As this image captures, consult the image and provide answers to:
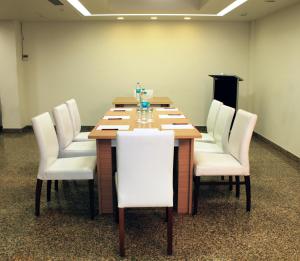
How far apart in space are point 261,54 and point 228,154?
364cm

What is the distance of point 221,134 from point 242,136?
0.68m

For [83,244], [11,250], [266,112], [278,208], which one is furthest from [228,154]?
[266,112]

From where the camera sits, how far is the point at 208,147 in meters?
3.86

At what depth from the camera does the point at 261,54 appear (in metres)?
6.52

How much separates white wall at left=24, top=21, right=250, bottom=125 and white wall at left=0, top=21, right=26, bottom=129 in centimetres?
32

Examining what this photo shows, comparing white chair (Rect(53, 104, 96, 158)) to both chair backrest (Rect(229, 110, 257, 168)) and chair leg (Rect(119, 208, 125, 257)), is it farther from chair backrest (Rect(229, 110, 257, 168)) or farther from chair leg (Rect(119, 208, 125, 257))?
chair backrest (Rect(229, 110, 257, 168))

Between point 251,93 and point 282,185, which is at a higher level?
point 251,93

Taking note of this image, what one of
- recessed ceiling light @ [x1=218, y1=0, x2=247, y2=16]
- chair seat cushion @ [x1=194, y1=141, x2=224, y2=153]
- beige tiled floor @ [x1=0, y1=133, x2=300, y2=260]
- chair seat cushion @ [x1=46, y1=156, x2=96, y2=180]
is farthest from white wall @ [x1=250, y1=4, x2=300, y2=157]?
chair seat cushion @ [x1=46, y1=156, x2=96, y2=180]

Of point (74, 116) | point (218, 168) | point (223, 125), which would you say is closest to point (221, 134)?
point (223, 125)

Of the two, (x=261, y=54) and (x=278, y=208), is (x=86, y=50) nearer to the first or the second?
(x=261, y=54)

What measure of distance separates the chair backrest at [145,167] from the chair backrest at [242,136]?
1013 mm

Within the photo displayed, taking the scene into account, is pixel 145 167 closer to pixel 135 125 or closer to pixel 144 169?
pixel 144 169

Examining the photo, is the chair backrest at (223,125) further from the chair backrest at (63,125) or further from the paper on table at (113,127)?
the chair backrest at (63,125)

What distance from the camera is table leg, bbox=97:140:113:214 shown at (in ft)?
10.1
